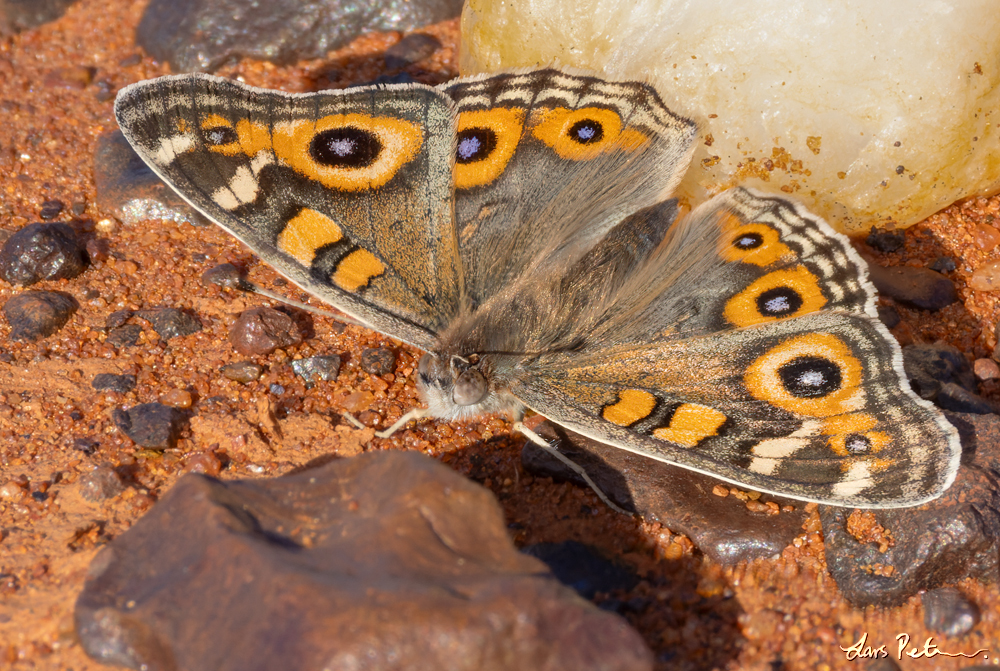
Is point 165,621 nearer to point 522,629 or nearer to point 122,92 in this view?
point 522,629

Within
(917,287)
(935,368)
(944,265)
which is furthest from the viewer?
(944,265)

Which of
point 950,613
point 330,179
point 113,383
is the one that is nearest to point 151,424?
point 113,383

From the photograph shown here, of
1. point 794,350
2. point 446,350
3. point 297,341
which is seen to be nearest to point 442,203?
point 446,350

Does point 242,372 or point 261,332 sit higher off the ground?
point 261,332

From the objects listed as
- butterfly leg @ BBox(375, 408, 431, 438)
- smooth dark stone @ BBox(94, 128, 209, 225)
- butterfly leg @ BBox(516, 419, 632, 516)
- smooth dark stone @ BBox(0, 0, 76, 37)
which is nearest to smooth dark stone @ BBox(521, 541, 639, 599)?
butterfly leg @ BBox(516, 419, 632, 516)

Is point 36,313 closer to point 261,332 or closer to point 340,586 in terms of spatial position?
point 261,332

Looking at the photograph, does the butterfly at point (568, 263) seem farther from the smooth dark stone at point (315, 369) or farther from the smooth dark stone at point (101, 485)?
the smooth dark stone at point (101, 485)
